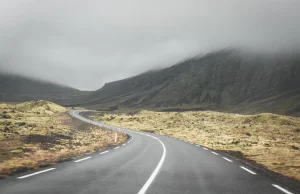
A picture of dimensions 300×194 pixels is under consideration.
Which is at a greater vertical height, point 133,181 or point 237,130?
point 237,130

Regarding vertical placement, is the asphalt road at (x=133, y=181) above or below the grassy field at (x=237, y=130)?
below

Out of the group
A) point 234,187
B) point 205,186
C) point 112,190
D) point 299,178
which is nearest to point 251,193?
point 234,187

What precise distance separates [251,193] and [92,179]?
208 inches

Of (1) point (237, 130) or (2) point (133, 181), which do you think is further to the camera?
(1) point (237, 130)

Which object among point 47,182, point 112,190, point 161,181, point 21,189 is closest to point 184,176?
point 161,181

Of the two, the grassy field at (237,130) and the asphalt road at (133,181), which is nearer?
the asphalt road at (133,181)

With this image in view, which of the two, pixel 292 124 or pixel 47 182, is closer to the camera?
pixel 47 182

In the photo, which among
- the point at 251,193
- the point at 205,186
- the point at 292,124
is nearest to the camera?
the point at 251,193

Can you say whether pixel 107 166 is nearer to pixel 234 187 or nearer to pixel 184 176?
pixel 184 176

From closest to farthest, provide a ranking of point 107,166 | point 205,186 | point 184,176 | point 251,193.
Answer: point 251,193, point 205,186, point 184,176, point 107,166

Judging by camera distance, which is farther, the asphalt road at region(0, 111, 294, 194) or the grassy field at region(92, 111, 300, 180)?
the grassy field at region(92, 111, 300, 180)

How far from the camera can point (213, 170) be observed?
14062 mm

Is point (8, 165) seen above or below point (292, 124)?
below

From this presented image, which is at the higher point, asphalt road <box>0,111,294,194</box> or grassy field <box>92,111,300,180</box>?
grassy field <box>92,111,300,180</box>
